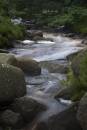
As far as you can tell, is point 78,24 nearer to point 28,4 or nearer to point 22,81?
point 28,4

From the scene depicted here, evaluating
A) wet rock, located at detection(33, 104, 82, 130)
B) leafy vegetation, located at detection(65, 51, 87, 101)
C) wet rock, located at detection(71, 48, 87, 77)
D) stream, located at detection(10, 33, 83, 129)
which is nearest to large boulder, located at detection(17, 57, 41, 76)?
stream, located at detection(10, 33, 83, 129)

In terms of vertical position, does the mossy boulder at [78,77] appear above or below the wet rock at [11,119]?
above

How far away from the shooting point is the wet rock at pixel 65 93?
12264mm

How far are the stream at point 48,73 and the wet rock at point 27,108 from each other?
198 mm

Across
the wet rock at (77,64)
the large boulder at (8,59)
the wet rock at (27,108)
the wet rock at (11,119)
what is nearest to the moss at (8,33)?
the large boulder at (8,59)

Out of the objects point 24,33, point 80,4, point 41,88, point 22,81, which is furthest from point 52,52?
point 80,4

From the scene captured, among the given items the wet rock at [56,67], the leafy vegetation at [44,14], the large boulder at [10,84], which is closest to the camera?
the large boulder at [10,84]

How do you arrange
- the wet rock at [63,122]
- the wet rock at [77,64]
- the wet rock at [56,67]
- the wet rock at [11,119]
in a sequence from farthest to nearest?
the wet rock at [56,67], the wet rock at [77,64], the wet rock at [11,119], the wet rock at [63,122]

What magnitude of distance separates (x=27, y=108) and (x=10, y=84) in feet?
3.06

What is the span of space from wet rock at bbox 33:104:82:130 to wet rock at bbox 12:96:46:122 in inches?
24.7

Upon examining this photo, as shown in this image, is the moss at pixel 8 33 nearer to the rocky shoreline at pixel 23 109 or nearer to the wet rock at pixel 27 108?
the rocky shoreline at pixel 23 109

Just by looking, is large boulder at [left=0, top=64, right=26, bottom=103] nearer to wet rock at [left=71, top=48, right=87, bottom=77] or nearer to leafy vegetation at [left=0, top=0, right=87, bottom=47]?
wet rock at [left=71, top=48, right=87, bottom=77]

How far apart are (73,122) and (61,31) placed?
28.1m

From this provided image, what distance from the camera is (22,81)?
12.6m
